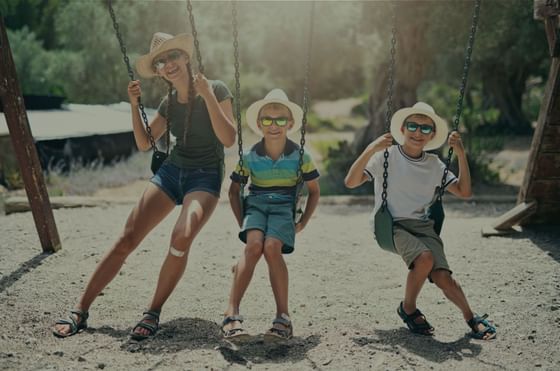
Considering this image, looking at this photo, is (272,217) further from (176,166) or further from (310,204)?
(176,166)

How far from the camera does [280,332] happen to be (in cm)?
328

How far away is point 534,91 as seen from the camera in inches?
1017

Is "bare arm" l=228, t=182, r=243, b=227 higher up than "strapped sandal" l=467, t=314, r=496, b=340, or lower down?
higher up

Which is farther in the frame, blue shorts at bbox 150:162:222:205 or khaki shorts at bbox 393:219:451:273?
blue shorts at bbox 150:162:222:205

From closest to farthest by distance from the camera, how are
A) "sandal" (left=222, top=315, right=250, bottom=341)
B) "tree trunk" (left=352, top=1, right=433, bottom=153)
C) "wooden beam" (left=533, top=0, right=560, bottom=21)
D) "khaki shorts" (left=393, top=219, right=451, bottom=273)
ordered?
"sandal" (left=222, top=315, right=250, bottom=341) → "khaki shorts" (left=393, top=219, right=451, bottom=273) → "wooden beam" (left=533, top=0, right=560, bottom=21) → "tree trunk" (left=352, top=1, right=433, bottom=153)

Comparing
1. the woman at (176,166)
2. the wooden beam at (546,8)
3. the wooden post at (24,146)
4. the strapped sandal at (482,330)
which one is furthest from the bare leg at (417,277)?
the wooden post at (24,146)

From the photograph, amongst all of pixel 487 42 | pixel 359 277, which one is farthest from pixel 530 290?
pixel 487 42

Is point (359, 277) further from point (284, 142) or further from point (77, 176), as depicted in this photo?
point (77, 176)

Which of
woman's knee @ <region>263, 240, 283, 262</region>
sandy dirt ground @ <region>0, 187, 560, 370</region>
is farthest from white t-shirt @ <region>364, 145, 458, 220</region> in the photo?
sandy dirt ground @ <region>0, 187, 560, 370</region>

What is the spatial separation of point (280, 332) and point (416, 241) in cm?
84

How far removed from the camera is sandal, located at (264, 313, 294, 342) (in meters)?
3.26

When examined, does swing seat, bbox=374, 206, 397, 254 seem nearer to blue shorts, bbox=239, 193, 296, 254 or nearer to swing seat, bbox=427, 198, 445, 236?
swing seat, bbox=427, 198, 445, 236

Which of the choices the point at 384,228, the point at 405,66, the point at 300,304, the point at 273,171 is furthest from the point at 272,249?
the point at 405,66

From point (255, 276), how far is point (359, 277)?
75 cm
